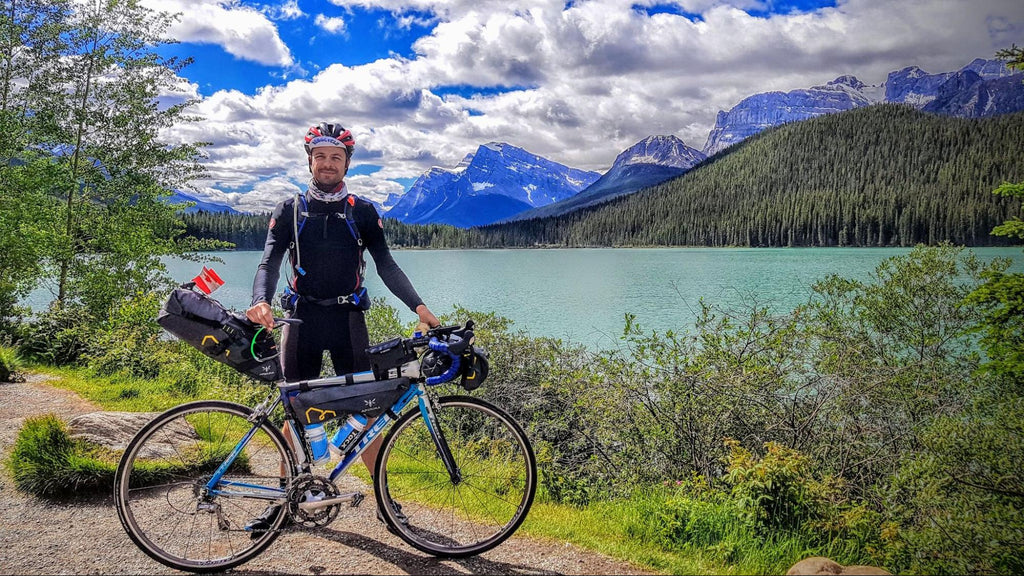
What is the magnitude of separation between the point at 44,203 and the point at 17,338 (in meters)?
3.59

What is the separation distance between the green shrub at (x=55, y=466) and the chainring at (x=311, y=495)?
2321mm

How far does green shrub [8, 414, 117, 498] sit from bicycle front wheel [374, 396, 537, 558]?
262 cm

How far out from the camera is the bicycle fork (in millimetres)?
3748

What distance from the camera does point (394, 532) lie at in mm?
3732

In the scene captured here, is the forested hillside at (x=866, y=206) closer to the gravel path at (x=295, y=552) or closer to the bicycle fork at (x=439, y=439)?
the gravel path at (x=295, y=552)

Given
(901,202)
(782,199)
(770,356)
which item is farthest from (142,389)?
(782,199)

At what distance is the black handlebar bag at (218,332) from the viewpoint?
333 centimetres

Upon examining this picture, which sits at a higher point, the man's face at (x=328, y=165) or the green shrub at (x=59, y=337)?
the man's face at (x=328, y=165)

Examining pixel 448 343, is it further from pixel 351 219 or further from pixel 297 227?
pixel 297 227

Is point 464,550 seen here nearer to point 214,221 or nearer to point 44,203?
point 44,203

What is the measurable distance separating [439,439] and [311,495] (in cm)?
91

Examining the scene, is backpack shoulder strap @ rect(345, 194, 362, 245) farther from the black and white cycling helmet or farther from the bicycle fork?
the bicycle fork

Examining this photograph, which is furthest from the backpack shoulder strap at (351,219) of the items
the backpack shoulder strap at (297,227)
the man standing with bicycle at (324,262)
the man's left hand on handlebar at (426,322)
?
the man's left hand on handlebar at (426,322)

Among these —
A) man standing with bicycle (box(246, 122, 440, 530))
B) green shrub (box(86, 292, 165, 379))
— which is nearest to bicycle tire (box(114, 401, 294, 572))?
man standing with bicycle (box(246, 122, 440, 530))
